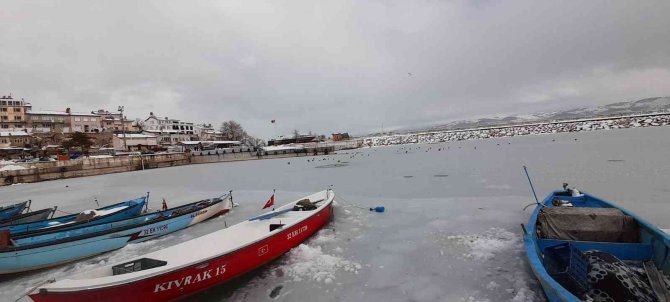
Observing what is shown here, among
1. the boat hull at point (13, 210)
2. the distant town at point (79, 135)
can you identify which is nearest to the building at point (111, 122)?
the distant town at point (79, 135)

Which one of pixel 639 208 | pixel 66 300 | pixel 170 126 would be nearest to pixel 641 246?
pixel 639 208

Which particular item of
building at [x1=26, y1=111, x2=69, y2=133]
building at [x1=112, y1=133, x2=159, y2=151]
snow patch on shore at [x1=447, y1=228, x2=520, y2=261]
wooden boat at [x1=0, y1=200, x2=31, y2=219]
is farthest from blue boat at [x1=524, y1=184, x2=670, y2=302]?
building at [x1=26, y1=111, x2=69, y2=133]

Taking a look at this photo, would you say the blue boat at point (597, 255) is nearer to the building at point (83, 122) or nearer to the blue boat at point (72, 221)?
the blue boat at point (72, 221)

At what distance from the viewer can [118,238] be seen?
10156 millimetres

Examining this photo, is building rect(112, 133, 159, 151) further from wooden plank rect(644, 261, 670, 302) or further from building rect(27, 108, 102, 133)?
wooden plank rect(644, 261, 670, 302)

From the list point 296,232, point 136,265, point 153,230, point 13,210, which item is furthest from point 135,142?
point 136,265

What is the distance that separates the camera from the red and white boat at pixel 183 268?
17.1 feet

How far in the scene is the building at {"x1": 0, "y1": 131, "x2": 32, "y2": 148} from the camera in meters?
61.3

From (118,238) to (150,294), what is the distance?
5.77 metres

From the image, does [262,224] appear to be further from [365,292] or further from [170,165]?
[170,165]

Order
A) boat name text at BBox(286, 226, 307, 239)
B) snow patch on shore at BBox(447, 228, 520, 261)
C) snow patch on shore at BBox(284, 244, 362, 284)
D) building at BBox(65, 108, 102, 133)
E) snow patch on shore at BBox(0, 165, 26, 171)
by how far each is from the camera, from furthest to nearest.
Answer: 1. building at BBox(65, 108, 102, 133)
2. snow patch on shore at BBox(0, 165, 26, 171)
3. boat name text at BBox(286, 226, 307, 239)
4. snow patch on shore at BBox(447, 228, 520, 261)
5. snow patch on shore at BBox(284, 244, 362, 284)

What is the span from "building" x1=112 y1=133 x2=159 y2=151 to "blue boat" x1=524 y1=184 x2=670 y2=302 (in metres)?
75.1

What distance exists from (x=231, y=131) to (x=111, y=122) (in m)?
35.7

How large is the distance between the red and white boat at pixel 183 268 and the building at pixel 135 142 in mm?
69344
